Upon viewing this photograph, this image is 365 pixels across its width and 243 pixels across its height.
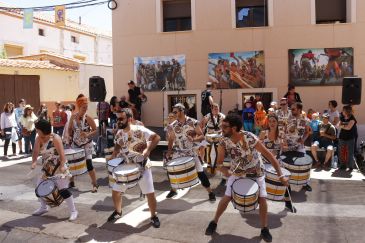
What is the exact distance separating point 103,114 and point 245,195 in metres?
10.9

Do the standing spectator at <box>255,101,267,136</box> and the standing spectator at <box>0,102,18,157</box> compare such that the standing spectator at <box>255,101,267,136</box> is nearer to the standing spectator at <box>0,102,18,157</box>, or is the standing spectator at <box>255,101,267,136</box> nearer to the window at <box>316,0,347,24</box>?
the window at <box>316,0,347,24</box>

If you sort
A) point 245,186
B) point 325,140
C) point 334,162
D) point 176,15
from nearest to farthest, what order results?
1. point 245,186
2. point 334,162
3. point 325,140
4. point 176,15

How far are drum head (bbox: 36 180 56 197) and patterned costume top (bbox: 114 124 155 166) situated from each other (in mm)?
1227

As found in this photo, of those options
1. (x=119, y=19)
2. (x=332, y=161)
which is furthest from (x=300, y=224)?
(x=119, y=19)

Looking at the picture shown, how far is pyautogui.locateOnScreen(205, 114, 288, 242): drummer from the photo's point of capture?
19.0ft

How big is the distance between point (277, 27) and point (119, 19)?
665cm

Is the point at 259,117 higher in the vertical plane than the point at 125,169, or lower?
higher

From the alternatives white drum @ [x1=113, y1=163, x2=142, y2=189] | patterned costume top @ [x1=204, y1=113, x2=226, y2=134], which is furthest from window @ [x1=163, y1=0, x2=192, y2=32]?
white drum @ [x1=113, y1=163, x2=142, y2=189]

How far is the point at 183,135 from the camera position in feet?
26.2

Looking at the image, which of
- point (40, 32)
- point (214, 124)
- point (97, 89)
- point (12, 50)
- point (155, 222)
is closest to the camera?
point (155, 222)

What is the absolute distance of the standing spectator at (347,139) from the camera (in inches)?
432

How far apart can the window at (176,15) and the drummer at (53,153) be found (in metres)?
12.5

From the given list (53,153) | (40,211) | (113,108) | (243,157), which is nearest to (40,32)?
(113,108)

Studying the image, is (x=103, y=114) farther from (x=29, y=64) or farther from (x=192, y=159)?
(x=29, y=64)
